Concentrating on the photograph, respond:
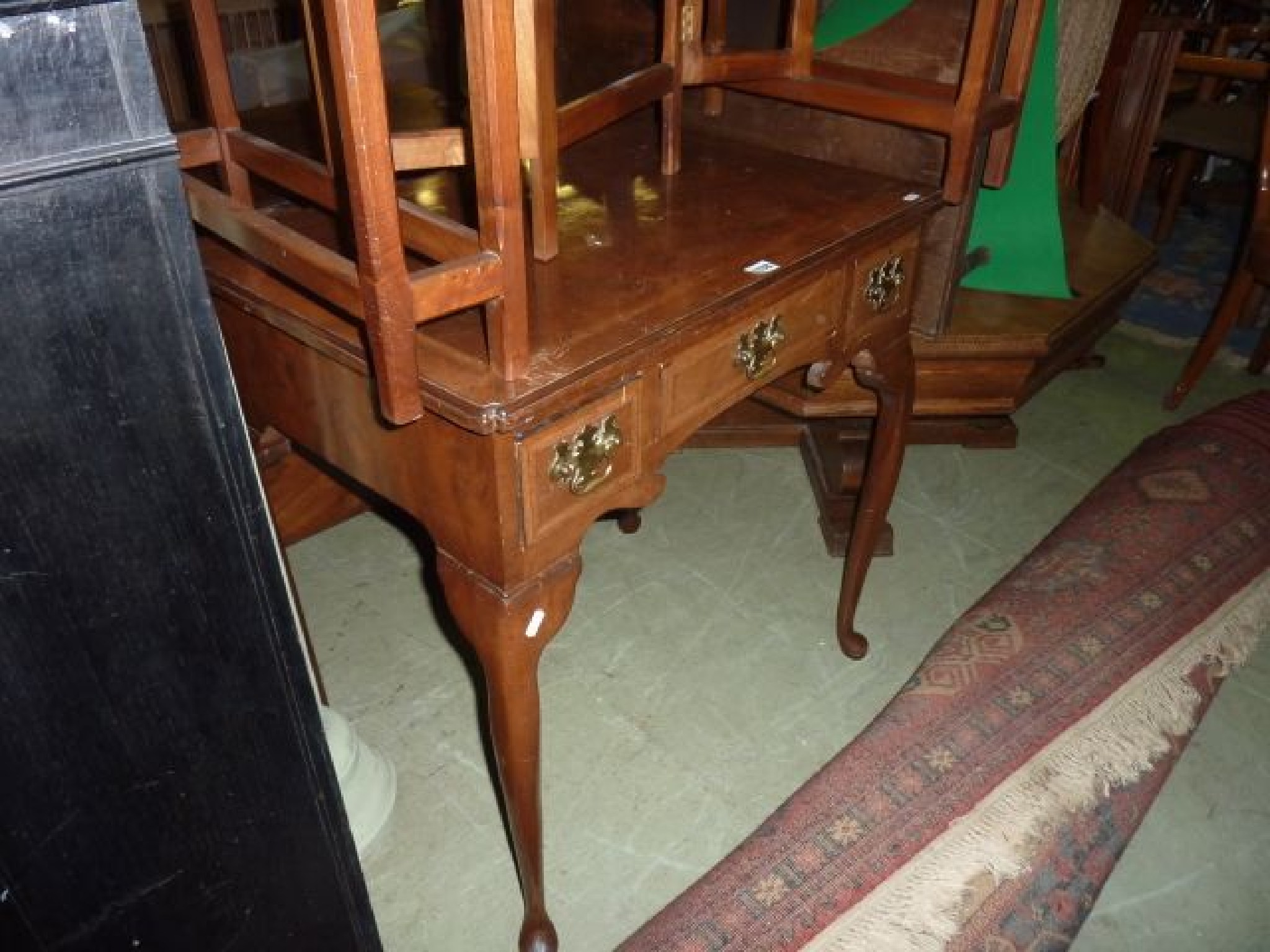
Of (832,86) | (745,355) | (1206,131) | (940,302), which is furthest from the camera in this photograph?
(1206,131)

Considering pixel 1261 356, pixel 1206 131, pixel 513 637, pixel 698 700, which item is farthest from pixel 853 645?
pixel 1206 131

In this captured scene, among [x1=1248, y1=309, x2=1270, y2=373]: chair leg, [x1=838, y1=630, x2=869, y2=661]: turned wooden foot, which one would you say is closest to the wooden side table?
[x1=838, y1=630, x2=869, y2=661]: turned wooden foot

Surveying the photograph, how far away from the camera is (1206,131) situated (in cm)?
372

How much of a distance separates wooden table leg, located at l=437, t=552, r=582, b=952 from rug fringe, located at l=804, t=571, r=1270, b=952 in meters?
0.42

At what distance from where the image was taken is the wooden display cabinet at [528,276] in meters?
0.86

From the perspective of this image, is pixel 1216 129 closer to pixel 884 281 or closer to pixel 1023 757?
pixel 884 281

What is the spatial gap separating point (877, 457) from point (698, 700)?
1.88ft

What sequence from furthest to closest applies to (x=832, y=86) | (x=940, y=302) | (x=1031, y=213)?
(x=1031, y=213) < (x=940, y=302) < (x=832, y=86)

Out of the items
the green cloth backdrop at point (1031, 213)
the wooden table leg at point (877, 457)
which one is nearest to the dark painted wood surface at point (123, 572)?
the wooden table leg at point (877, 457)

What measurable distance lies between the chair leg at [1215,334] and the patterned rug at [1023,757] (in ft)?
3.79

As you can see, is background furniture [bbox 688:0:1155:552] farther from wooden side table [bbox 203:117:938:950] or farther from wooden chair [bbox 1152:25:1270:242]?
wooden chair [bbox 1152:25:1270:242]

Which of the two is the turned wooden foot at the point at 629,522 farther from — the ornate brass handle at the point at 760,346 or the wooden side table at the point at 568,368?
the ornate brass handle at the point at 760,346

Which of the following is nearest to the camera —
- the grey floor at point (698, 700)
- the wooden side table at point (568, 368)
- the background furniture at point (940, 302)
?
the wooden side table at point (568, 368)

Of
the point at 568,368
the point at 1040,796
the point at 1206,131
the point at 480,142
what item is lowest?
the point at 1040,796
